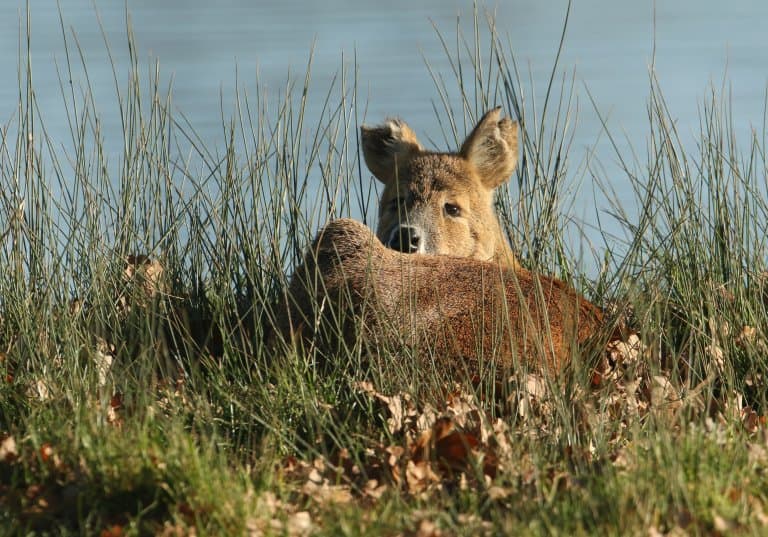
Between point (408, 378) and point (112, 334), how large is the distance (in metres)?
1.62

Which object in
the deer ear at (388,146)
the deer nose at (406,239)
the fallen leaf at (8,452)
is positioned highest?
the deer ear at (388,146)

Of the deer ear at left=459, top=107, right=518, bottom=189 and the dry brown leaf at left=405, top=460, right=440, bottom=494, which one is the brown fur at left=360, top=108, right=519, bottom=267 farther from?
the dry brown leaf at left=405, top=460, right=440, bottom=494

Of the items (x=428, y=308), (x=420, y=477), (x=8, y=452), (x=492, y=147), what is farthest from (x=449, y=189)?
(x=8, y=452)

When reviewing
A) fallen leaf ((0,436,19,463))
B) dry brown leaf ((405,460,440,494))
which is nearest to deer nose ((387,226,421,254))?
dry brown leaf ((405,460,440,494))

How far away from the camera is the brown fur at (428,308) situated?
496 centimetres

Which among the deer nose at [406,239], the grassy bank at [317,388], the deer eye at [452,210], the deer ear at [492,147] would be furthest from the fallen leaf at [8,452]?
the deer ear at [492,147]

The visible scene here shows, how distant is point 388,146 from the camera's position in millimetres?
7172

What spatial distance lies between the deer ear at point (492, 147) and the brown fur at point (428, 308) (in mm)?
1524

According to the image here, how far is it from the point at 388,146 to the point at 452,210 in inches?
25.2

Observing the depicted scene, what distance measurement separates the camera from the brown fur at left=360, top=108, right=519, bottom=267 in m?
6.66

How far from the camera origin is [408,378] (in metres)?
4.97

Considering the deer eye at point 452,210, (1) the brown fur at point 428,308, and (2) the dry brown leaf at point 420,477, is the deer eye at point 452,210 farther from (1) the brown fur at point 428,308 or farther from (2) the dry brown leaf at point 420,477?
(2) the dry brown leaf at point 420,477

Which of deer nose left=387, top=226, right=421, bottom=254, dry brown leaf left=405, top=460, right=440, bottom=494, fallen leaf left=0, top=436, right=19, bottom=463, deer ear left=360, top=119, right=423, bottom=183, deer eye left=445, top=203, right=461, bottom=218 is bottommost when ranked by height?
fallen leaf left=0, top=436, right=19, bottom=463

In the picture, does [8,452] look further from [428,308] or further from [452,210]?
[452,210]
